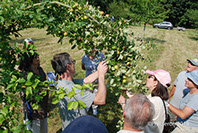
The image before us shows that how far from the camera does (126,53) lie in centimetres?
187

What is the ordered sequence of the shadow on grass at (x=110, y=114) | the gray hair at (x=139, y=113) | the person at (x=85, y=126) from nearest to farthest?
the person at (x=85, y=126) → the gray hair at (x=139, y=113) → the shadow on grass at (x=110, y=114)

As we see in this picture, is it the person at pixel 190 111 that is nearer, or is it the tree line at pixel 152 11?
the person at pixel 190 111

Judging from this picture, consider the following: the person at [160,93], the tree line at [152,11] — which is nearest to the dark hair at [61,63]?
the tree line at [152,11]

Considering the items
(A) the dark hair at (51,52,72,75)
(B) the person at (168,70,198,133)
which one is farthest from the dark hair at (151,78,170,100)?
(A) the dark hair at (51,52,72,75)

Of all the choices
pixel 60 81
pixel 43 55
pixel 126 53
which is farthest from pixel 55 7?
pixel 43 55

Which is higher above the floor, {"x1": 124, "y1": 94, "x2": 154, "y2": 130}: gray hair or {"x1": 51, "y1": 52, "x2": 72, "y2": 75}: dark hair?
{"x1": 51, "y1": 52, "x2": 72, "y2": 75}: dark hair

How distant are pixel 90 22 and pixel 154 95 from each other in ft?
5.00

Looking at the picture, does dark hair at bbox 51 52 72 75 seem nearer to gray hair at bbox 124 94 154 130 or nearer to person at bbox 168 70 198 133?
gray hair at bbox 124 94 154 130

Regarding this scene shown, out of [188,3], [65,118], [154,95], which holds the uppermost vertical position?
[188,3]

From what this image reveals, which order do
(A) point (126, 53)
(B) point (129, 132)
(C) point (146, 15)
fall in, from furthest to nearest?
(C) point (146, 15) → (A) point (126, 53) → (B) point (129, 132)

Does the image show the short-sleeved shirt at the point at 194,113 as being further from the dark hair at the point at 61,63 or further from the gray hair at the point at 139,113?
the dark hair at the point at 61,63

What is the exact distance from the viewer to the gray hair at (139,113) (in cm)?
136

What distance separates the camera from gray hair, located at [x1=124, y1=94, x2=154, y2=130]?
136 cm

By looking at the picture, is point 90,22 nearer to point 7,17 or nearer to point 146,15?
point 7,17
